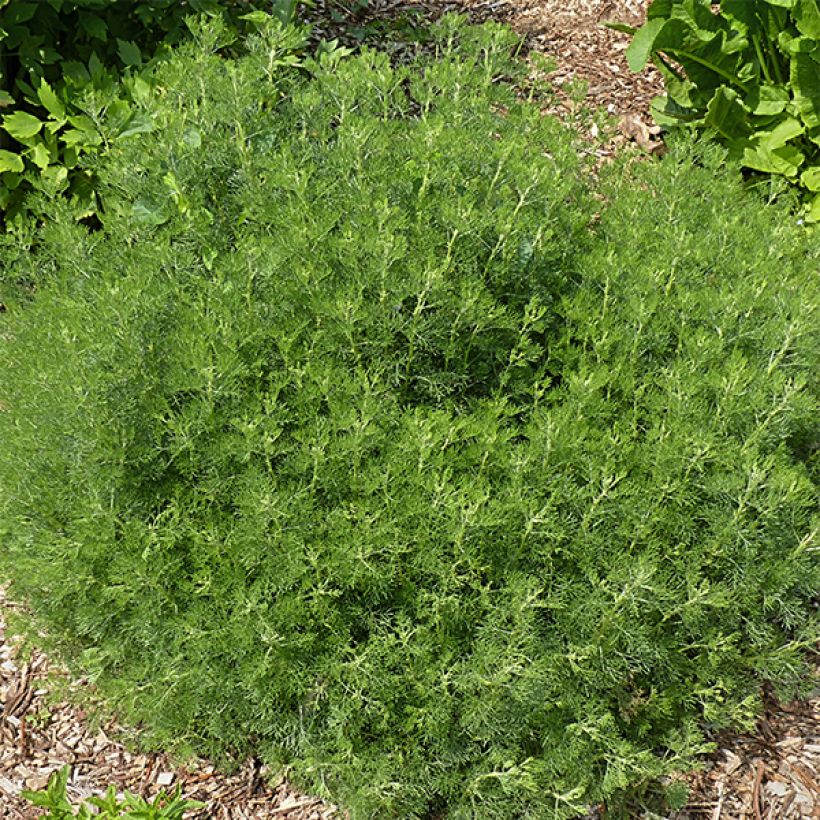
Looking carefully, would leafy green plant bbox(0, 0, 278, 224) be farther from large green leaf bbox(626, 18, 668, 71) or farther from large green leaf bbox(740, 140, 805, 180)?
large green leaf bbox(740, 140, 805, 180)

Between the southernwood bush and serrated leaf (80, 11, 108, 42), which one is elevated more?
serrated leaf (80, 11, 108, 42)

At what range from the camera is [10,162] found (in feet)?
13.6

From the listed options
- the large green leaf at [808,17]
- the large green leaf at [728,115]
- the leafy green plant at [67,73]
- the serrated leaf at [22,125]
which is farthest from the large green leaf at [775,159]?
the serrated leaf at [22,125]

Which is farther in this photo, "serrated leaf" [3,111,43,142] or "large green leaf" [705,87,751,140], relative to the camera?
"large green leaf" [705,87,751,140]

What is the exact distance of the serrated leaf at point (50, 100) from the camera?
13.0ft

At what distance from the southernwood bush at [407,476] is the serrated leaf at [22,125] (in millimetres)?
996

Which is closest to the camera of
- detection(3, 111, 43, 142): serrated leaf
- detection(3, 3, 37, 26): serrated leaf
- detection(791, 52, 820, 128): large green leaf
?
detection(3, 3, 37, 26): serrated leaf

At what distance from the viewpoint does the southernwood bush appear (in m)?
2.61

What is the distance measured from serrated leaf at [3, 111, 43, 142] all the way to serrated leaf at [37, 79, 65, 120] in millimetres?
77

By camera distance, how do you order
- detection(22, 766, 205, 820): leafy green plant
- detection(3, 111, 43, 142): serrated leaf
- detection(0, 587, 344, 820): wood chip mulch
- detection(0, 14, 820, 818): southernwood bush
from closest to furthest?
detection(22, 766, 205, 820): leafy green plant → detection(0, 14, 820, 818): southernwood bush → detection(0, 587, 344, 820): wood chip mulch → detection(3, 111, 43, 142): serrated leaf

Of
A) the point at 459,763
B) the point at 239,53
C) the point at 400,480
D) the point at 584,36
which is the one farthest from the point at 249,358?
the point at 584,36

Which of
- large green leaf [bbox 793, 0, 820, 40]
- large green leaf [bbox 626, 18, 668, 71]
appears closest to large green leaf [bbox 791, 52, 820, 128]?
large green leaf [bbox 793, 0, 820, 40]

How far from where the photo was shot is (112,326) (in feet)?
9.32

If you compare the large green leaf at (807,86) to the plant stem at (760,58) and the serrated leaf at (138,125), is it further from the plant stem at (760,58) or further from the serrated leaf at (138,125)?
the serrated leaf at (138,125)
